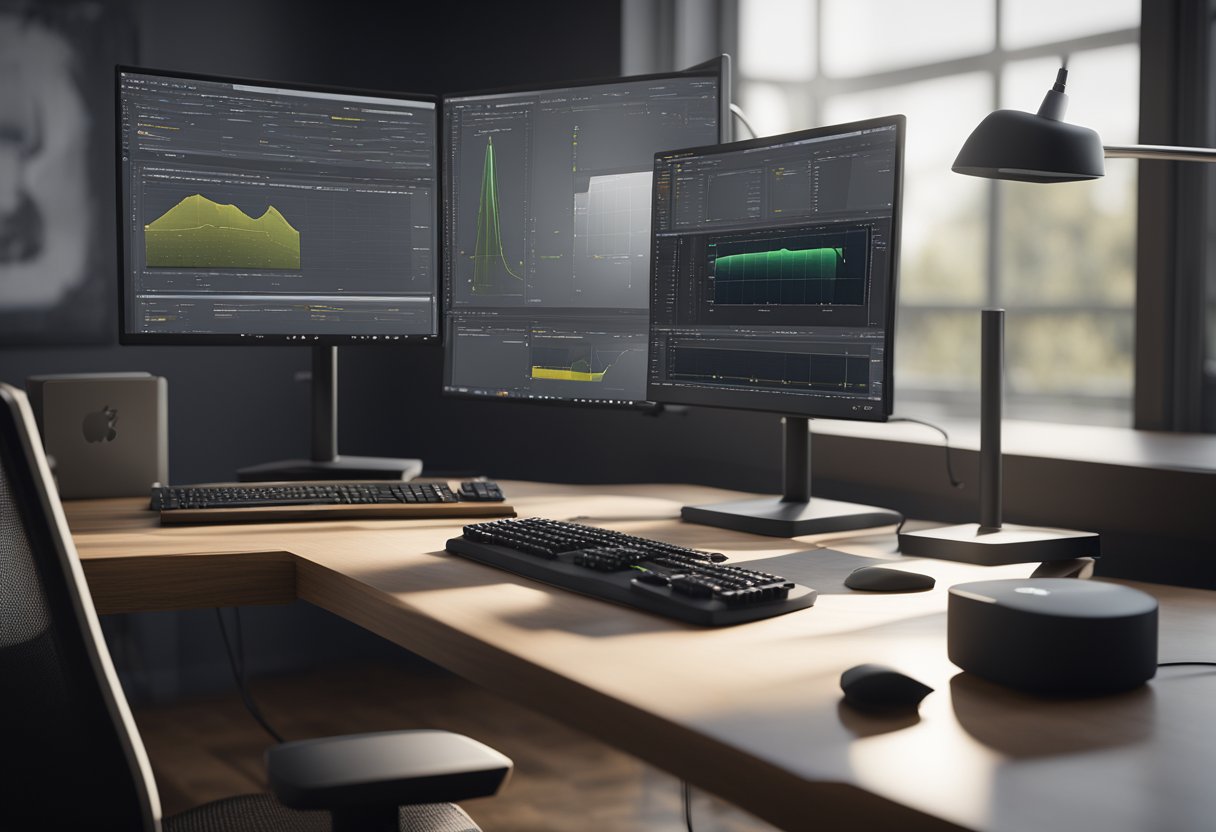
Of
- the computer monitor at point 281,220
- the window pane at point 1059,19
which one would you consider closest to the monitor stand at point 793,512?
the computer monitor at point 281,220

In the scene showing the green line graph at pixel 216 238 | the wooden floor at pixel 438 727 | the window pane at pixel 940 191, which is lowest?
the wooden floor at pixel 438 727

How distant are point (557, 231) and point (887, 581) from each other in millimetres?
1001

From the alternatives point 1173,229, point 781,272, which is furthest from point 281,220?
point 1173,229

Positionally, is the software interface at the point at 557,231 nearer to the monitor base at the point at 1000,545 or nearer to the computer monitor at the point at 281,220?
the computer monitor at the point at 281,220

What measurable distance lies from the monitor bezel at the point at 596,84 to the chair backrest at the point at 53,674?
3.76 feet

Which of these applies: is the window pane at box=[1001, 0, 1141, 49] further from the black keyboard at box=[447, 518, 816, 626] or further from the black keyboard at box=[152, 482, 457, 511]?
the black keyboard at box=[447, 518, 816, 626]

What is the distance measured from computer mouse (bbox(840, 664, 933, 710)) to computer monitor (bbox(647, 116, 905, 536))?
2.34 ft

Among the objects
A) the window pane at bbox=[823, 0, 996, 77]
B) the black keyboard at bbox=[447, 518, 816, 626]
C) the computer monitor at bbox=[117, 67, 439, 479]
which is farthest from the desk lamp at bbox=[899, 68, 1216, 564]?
the window pane at bbox=[823, 0, 996, 77]

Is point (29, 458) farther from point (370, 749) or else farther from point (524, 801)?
point (524, 801)

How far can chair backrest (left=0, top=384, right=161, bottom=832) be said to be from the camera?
3.05ft

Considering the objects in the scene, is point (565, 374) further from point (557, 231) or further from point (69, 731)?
point (69, 731)

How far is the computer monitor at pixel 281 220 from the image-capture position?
208 cm

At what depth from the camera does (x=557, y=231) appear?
2.09m

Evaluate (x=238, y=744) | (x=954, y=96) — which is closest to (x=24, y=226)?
(x=238, y=744)
